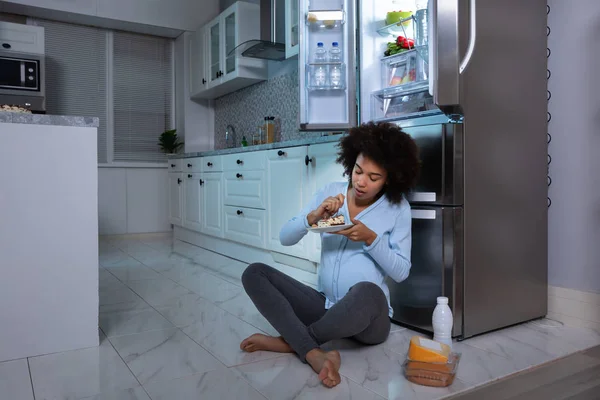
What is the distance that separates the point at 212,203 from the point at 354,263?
2538 mm

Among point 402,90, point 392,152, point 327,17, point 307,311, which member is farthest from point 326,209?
point 327,17

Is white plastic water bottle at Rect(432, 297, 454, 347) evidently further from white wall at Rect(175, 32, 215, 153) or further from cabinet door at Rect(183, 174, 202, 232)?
white wall at Rect(175, 32, 215, 153)

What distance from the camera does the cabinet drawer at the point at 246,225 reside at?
135 inches

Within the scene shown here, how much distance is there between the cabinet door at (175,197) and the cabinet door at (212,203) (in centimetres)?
64

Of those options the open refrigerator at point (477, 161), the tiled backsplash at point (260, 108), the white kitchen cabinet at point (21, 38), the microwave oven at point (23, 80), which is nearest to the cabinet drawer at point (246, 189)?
the tiled backsplash at point (260, 108)

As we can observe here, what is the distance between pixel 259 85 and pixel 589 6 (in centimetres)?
293

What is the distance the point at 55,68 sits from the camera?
506 centimetres

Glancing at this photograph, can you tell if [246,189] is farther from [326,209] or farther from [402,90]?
[326,209]

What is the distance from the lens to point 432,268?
2.02m

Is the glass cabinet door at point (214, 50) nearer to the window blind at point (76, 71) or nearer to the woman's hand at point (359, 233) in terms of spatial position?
the window blind at point (76, 71)

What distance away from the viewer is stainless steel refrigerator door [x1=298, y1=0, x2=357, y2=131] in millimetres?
2555

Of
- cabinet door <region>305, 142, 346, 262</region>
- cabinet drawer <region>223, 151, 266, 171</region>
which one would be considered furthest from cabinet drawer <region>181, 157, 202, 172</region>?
cabinet door <region>305, 142, 346, 262</region>

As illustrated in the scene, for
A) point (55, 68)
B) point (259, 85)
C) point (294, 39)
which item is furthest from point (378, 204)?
point (55, 68)

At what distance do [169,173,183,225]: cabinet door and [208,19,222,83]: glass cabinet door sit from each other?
1021 millimetres
